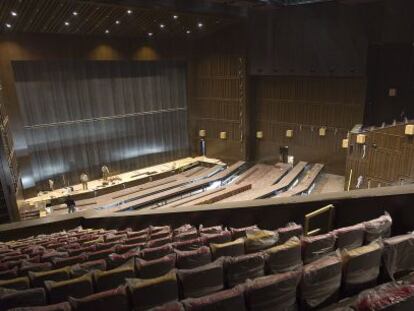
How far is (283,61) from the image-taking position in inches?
399

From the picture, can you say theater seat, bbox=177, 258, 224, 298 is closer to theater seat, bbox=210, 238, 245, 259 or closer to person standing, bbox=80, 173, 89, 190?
theater seat, bbox=210, 238, 245, 259

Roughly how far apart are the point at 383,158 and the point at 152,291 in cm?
720

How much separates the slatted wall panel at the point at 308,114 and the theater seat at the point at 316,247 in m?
8.64

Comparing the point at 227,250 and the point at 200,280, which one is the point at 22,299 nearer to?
the point at 200,280

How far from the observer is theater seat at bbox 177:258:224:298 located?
169 cm

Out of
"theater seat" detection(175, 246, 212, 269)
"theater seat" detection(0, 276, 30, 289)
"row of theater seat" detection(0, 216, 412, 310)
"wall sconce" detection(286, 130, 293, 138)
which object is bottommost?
"wall sconce" detection(286, 130, 293, 138)

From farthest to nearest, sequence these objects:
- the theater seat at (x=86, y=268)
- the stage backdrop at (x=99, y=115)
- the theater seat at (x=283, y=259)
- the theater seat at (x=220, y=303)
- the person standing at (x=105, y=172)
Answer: the person standing at (x=105, y=172) → the stage backdrop at (x=99, y=115) → the theater seat at (x=86, y=268) → the theater seat at (x=283, y=259) → the theater seat at (x=220, y=303)

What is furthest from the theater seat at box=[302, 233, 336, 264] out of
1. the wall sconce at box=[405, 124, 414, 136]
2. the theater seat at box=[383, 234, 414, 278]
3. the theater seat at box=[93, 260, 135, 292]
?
the wall sconce at box=[405, 124, 414, 136]

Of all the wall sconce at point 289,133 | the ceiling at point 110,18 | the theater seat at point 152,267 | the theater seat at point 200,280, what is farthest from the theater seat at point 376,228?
the wall sconce at point 289,133

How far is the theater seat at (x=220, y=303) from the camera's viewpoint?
139 centimetres

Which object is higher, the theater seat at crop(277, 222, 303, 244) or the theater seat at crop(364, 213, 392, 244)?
the theater seat at crop(364, 213, 392, 244)

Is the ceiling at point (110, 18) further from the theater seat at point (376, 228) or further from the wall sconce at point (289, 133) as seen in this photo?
the theater seat at point (376, 228)

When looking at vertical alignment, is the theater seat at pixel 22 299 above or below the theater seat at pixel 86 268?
above

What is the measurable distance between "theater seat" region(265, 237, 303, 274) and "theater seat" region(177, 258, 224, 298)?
292mm
